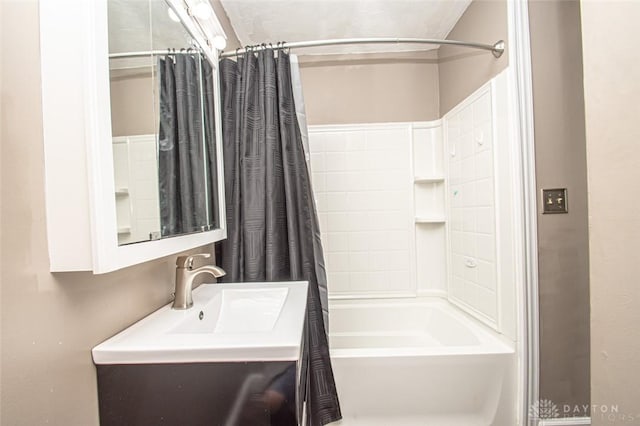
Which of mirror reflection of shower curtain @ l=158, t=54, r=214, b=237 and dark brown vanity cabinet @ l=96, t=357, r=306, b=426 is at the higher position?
mirror reflection of shower curtain @ l=158, t=54, r=214, b=237

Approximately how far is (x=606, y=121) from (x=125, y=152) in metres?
1.21

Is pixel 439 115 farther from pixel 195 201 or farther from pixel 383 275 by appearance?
pixel 195 201

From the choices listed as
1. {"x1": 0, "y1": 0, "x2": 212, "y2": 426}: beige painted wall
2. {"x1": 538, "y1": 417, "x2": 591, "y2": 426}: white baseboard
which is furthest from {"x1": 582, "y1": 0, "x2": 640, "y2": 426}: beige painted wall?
{"x1": 0, "y1": 0, "x2": 212, "y2": 426}: beige painted wall

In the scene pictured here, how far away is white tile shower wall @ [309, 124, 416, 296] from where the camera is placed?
2178 mm

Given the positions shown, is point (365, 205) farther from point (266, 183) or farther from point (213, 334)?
point (213, 334)

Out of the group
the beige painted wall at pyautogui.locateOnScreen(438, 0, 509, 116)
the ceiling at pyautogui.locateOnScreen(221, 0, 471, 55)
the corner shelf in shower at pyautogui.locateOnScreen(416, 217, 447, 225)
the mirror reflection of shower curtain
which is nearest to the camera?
the mirror reflection of shower curtain

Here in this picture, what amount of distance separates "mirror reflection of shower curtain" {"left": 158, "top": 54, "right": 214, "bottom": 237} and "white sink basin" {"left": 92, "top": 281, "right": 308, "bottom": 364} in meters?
0.27

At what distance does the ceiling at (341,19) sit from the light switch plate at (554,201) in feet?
4.09

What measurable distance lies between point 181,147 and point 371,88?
1.65 meters

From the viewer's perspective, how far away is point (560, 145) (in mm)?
1301

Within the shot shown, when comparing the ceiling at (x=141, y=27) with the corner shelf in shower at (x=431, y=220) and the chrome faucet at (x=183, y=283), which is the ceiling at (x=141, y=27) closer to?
the chrome faucet at (x=183, y=283)

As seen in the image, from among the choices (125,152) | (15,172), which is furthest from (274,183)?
(15,172)

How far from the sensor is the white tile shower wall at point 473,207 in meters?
1.53

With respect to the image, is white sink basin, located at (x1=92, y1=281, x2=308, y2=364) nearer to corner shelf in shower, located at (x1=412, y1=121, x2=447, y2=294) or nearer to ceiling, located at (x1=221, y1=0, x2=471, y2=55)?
corner shelf in shower, located at (x1=412, y1=121, x2=447, y2=294)
